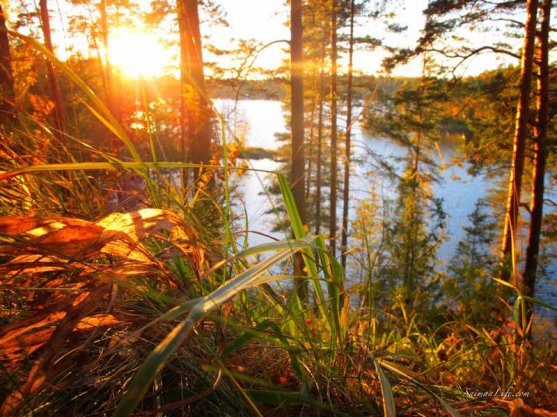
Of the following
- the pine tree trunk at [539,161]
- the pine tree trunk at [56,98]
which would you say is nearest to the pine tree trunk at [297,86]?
the pine tree trunk at [56,98]

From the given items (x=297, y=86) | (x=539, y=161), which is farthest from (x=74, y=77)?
(x=539, y=161)

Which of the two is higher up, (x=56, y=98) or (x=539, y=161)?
(x=56, y=98)

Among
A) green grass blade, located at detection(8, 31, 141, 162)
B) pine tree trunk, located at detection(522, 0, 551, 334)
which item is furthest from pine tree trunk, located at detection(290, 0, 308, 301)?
green grass blade, located at detection(8, 31, 141, 162)

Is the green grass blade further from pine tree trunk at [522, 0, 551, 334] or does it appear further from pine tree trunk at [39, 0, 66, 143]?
pine tree trunk at [522, 0, 551, 334]

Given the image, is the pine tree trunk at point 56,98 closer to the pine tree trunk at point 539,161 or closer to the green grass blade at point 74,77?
the green grass blade at point 74,77

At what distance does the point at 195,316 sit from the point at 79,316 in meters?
0.31

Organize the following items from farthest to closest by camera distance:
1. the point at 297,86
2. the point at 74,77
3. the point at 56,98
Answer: the point at 297,86
the point at 56,98
the point at 74,77

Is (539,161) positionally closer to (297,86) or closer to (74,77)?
(297,86)

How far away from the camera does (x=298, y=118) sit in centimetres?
665

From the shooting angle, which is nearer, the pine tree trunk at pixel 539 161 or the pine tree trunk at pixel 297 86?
the pine tree trunk at pixel 297 86

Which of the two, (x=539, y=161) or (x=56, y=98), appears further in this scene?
(x=539, y=161)

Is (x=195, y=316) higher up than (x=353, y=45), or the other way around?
(x=353, y=45)

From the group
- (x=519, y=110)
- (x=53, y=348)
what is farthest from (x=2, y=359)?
(x=519, y=110)

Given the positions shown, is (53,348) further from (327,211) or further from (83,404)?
(327,211)
